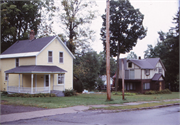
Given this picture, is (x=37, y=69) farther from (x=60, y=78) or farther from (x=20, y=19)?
(x=20, y=19)

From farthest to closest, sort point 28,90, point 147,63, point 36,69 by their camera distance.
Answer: point 147,63 → point 28,90 → point 36,69

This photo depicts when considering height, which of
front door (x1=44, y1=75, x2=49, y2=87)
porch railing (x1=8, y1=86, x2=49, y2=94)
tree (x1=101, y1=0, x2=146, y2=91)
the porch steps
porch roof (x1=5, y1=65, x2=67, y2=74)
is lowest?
the porch steps

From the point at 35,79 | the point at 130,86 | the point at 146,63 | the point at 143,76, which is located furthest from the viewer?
the point at 146,63

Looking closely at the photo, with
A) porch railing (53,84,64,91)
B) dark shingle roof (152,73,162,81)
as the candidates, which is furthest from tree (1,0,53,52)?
dark shingle roof (152,73,162,81)

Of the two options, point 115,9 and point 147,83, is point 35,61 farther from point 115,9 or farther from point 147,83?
point 147,83

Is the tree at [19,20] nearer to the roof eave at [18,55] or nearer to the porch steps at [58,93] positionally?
the roof eave at [18,55]

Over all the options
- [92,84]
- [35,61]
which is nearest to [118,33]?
[92,84]

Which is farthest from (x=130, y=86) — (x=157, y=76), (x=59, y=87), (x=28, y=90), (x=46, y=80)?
(x=28, y=90)

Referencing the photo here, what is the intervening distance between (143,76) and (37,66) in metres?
26.6

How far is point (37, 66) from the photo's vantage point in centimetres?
2648

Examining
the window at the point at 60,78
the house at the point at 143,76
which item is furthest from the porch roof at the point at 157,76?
the window at the point at 60,78

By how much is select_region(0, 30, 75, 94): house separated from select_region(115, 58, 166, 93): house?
19612 millimetres

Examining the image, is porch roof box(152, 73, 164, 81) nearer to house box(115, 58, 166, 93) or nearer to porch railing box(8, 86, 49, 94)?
house box(115, 58, 166, 93)

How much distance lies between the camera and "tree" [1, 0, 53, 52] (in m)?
36.2
